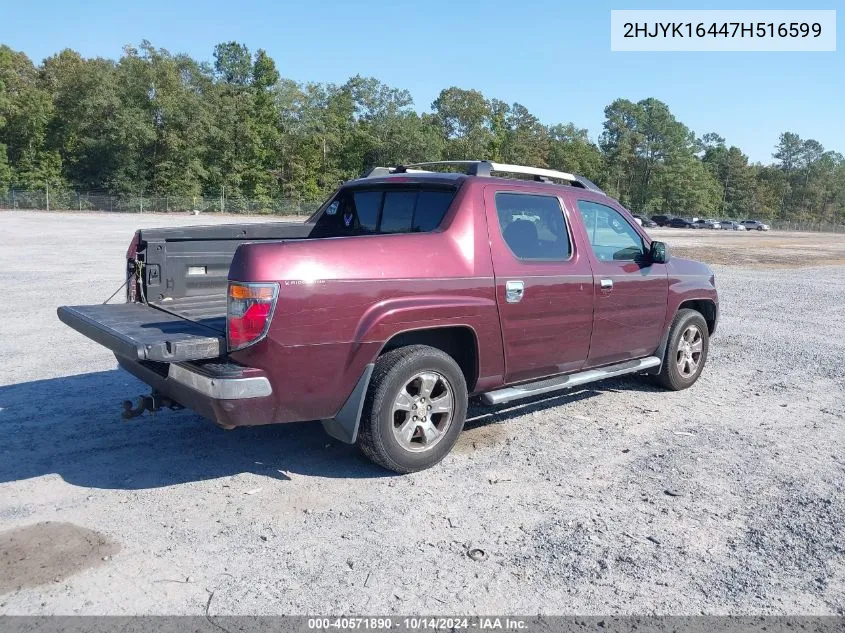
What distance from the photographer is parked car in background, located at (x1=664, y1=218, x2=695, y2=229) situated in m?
88.8

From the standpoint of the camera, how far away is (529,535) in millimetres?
3920

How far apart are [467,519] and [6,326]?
7592mm

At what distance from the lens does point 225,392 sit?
3.91 meters

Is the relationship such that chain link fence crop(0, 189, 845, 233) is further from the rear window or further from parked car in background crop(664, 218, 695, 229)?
the rear window

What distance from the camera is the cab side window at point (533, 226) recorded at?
5199 mm

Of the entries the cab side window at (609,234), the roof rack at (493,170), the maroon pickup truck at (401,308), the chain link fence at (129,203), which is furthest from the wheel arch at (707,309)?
the chain link fence at (129,203)

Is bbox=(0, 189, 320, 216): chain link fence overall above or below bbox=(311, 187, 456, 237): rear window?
above

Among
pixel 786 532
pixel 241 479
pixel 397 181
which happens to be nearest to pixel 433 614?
pixel 241 479

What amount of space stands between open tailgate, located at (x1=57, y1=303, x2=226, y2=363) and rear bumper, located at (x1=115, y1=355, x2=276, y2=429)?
0.13 meters

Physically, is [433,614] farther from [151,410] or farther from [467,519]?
[151,410]

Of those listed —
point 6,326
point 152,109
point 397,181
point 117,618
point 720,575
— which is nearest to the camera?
point 117,618

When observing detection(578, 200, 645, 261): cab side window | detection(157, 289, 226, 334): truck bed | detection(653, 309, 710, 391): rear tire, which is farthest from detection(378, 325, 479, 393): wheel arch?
detection(653, 309, 710, 391): rear tire

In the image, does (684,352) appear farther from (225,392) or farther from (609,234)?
(225,392)

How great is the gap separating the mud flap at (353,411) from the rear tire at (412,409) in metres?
0.08
